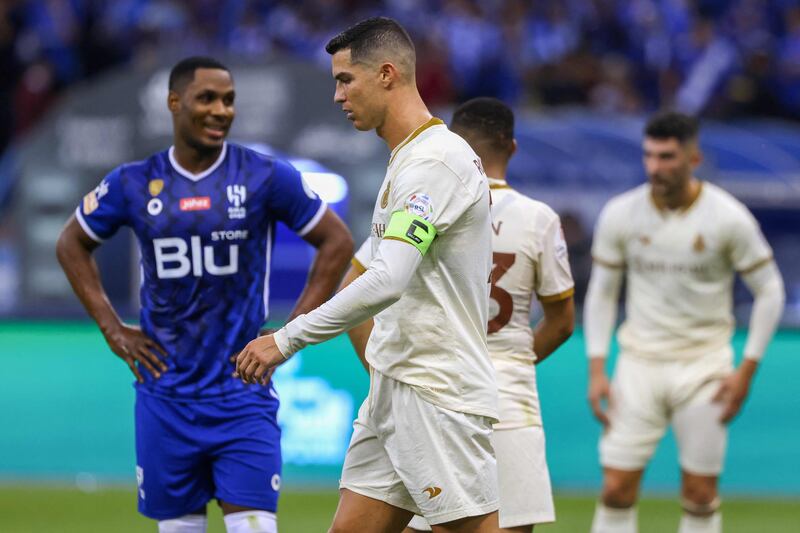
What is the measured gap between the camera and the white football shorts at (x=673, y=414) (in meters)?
7.95

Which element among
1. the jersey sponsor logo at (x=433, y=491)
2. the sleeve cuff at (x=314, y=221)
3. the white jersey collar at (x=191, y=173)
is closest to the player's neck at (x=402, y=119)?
the jersey sponsor logo at (x=433, y=491)

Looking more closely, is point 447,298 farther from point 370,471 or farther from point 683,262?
point 683,262

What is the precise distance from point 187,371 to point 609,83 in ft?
36.0

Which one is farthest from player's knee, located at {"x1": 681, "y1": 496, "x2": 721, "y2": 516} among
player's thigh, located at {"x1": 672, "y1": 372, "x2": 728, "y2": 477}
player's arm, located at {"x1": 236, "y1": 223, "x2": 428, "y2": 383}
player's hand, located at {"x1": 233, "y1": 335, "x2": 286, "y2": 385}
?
player's hand, located at {"x1": 233, "y1": 335, "x2": 286, "y2": 385}

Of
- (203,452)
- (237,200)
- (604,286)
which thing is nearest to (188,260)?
(237,200)

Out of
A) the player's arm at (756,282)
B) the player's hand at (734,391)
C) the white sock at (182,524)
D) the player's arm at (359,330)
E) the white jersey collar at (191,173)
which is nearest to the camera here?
the player's arm at (359,330)

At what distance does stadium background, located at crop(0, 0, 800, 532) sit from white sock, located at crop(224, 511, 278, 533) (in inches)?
130

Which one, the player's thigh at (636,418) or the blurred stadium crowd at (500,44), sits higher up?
the blurred stadium crowd at (500,44)

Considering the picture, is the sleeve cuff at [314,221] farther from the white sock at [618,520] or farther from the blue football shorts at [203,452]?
the white sock at [618,520]

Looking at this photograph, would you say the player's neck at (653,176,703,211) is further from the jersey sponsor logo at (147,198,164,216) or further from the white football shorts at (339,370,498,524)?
the white football shorts at (339,370,498,524)

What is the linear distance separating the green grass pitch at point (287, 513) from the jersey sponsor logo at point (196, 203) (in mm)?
3459

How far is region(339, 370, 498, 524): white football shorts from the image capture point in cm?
496

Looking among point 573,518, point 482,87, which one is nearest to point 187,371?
point 573,518

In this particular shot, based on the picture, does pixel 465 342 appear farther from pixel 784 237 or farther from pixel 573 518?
pixel 784 237
